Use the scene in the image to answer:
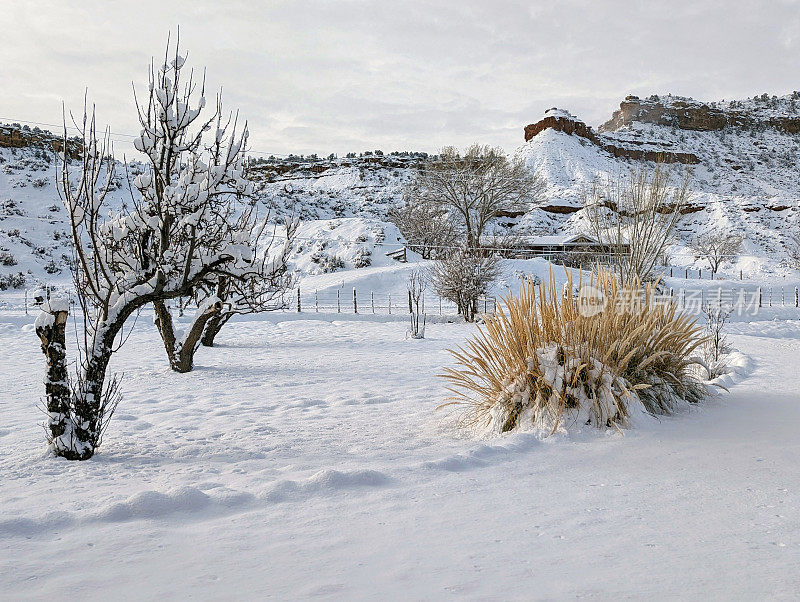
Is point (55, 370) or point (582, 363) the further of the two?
point (582, 363)

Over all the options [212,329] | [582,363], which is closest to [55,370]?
[582,363]

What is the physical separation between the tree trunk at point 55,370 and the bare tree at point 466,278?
1488cm

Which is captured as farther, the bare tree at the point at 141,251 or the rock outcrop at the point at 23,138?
the rock outcrop at the point at 23,138

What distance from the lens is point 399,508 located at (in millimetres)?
2762

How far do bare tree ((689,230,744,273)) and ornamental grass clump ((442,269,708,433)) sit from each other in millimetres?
37532

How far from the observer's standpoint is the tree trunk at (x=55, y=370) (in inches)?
148

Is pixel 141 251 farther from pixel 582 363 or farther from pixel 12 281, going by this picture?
pixel 12 281

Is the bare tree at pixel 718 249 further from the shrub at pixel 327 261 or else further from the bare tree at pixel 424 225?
the shrub at pixel 327 261

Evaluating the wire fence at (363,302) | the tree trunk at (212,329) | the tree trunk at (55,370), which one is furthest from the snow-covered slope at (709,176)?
the tree trunk at (55,370)

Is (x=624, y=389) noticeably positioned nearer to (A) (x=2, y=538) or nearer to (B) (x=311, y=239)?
(A) (x=2, y=538)

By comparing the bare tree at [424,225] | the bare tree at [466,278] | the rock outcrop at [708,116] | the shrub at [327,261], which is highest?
the rock outcrop at [708,116]

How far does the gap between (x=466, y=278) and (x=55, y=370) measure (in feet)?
51.0

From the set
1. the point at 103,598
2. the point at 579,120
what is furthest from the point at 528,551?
the point at 579,120

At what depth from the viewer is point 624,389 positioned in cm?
411
